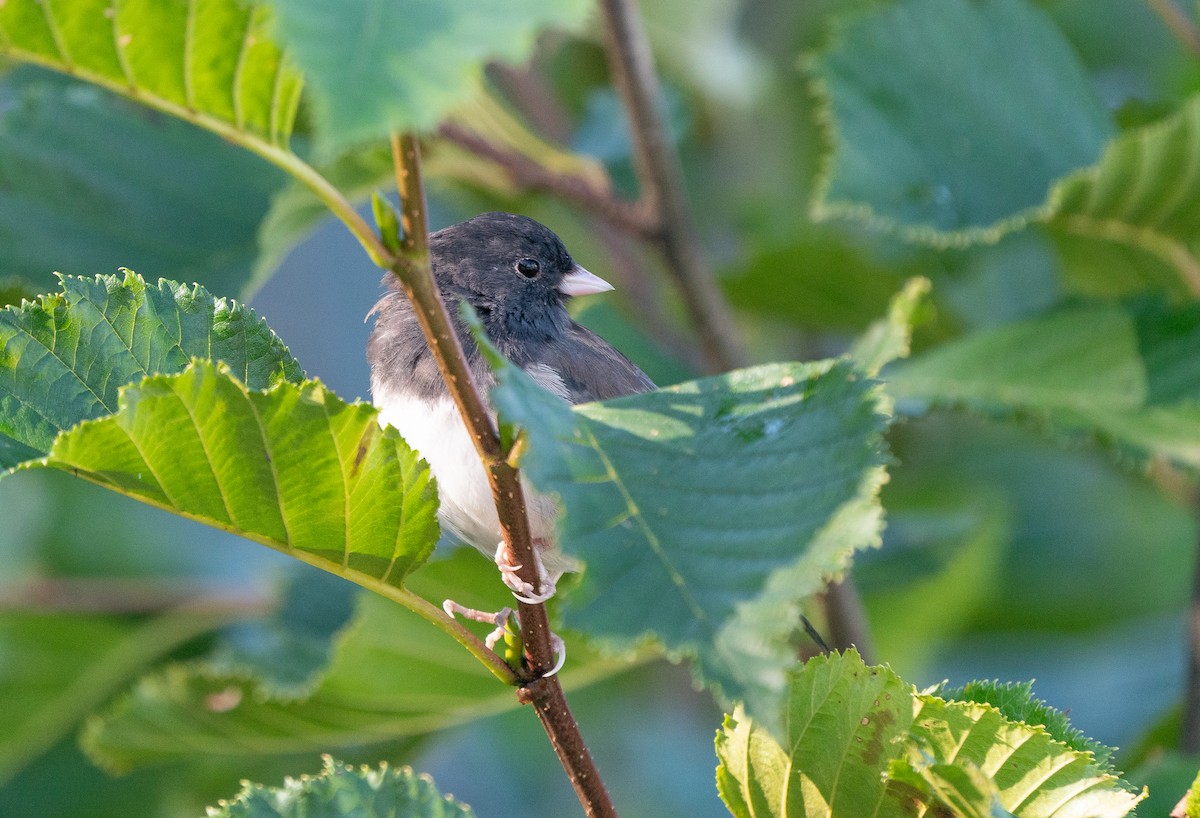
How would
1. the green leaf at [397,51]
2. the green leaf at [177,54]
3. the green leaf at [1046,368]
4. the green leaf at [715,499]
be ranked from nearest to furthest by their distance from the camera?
the green leaf at [397,51] → the green leaf at [715,499] → the green leaf at [177,54] → the green leaf at [1046,368]

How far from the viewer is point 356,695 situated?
1771 millimetres

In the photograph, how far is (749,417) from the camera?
0.81m

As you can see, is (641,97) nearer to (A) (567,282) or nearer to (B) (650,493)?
(A) (567,282)

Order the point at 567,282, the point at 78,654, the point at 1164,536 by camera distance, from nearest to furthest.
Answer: the point at 567,282, the point at 78,654, the point at 1164,536

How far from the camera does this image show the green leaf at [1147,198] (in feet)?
5.02

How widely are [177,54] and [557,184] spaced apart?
3.43 feet

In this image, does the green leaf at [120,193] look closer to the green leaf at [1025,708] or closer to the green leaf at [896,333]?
the green leaf at [896,333]

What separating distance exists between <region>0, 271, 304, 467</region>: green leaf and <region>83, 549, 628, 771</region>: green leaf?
85 cm

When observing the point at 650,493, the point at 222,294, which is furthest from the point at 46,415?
the point at 222,294

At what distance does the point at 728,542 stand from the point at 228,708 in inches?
48.7

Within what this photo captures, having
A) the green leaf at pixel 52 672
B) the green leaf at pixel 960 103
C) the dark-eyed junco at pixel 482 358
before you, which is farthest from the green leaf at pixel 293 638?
the green leaf at pixel 960 103

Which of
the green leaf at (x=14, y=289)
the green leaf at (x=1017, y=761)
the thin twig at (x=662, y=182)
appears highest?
the thin twig at (x=662, y=182)

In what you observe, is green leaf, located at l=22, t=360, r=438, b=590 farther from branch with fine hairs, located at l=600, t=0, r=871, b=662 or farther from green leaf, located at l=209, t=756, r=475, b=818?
branch with fine hairs, located at l=600, t=0, r=871, b=662

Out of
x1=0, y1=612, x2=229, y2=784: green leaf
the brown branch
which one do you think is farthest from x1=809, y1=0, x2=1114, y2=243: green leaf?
x1=0, y1=612, x2=229, y2=784: green leaf
